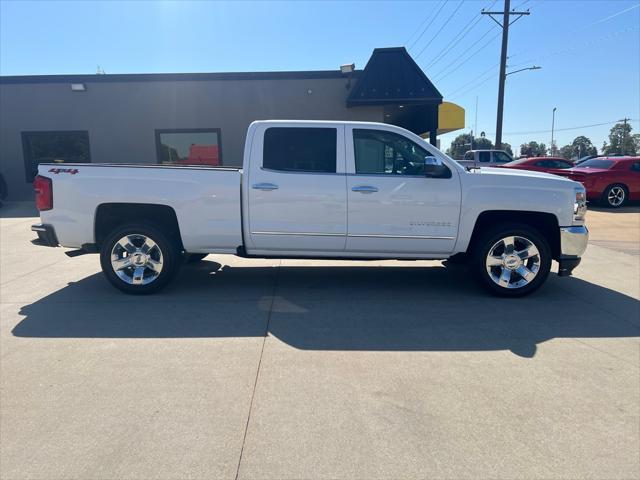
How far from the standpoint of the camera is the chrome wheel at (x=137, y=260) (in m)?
5.44

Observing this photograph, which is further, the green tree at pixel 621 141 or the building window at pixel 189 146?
the green tree at pixel 621 141

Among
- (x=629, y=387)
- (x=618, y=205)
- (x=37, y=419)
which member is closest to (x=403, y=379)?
(x=629, y=387)

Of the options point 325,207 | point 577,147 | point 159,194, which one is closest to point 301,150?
point 325,207

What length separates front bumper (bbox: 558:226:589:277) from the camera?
5.31 m

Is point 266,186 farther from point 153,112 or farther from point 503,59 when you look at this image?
point 503,59

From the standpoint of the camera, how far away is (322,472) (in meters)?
2.46

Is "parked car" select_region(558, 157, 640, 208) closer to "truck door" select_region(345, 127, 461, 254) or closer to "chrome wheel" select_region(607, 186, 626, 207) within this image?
"chrome wheel" select_region(607, 186, 626, 207)

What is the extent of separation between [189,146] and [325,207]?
11.7 metres

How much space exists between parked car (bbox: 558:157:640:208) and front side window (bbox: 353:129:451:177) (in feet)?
36.8

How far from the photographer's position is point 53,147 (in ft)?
51.4

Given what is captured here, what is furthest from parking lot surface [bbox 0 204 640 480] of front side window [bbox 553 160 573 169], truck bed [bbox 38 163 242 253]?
front side window [bbox 553 160 573 169]

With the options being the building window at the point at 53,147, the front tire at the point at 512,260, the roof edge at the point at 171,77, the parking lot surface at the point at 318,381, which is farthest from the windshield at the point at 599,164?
the building window at the point at 53,147

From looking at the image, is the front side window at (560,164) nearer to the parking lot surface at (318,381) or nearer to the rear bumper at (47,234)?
the parking lot surface at (318,381)

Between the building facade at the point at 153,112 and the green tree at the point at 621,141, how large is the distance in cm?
→ 8855
